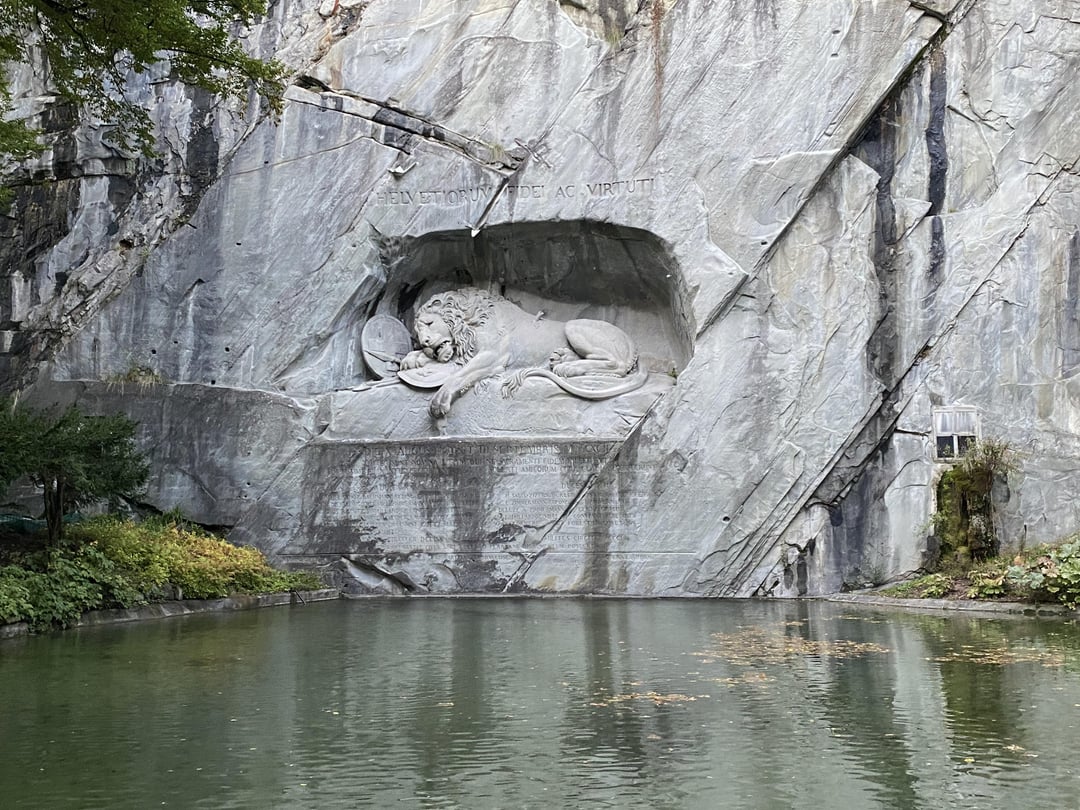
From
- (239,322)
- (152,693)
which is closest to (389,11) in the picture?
(239,322)

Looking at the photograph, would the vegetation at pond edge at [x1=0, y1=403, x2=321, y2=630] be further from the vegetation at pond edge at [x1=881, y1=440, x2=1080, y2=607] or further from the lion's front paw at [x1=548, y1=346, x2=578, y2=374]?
the vegetation at pond edge at [x1=881, y1=440, x2=1080, y2=607]

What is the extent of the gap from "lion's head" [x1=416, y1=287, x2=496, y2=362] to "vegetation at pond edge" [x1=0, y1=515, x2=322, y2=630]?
4019 mm

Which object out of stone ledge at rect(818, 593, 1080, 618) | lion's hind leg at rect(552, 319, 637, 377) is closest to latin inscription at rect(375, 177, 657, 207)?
lion's hind leg at rect(552, 319, 637, 377)

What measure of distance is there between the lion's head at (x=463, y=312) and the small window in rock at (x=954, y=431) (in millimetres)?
6156

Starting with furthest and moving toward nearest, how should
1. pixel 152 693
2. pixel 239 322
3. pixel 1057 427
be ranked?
pixel 239 322
pixel 1057 427
pixel 152 693

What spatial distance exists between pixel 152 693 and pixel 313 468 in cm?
884

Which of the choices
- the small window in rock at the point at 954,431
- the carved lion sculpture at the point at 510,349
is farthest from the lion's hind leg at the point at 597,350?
the small window in rock at the point at 954,431

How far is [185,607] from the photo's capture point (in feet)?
38.9

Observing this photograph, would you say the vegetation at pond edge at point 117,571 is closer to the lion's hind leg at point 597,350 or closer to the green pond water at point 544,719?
the green pond water at point 544,719

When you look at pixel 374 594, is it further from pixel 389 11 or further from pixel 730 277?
pixel 389 11

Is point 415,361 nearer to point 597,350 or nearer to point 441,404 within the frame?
point 441,404

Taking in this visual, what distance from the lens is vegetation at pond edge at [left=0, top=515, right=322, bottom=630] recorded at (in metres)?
9.96

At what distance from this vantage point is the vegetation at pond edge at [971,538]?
1258 cm

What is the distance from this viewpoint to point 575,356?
16.2m
